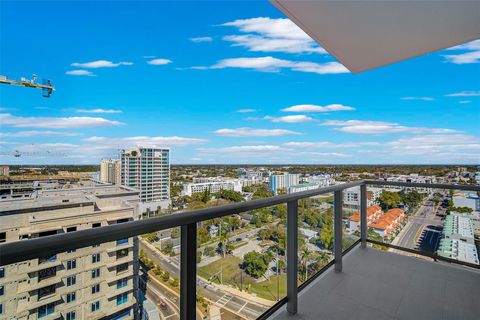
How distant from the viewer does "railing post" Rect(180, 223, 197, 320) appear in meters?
1.33

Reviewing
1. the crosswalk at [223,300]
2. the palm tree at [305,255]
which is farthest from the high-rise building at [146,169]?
the crosswalk at [223,300]

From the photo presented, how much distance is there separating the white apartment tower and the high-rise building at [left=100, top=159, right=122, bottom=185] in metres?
0.12

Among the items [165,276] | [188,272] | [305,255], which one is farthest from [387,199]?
[165,276]

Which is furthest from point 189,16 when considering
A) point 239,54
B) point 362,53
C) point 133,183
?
point 362,53

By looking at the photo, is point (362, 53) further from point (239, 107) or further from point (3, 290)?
point (239, 107)

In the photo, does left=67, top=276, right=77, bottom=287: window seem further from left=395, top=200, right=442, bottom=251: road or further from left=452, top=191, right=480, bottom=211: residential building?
left=452, top=191, right=480, bottom=211: residential building

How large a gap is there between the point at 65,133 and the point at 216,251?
58.0 feet

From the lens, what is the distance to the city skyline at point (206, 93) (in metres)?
11.0

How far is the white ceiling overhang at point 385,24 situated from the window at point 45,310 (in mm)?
2236

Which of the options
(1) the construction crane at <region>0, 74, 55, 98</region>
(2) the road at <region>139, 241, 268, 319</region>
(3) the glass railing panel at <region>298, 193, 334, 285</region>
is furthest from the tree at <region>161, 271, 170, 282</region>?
(1) the construction crane at <region>0, 74, 55, 98</region>

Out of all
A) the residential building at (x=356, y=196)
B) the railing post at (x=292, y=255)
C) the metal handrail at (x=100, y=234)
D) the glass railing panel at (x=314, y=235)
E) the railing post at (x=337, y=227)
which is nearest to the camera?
the metal handrail at (x=100, y=234)

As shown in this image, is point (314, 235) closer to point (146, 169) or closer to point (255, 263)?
point (255, 263)

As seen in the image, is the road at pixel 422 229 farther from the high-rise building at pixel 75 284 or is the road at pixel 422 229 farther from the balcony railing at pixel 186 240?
the high-rise building at pixel 75 284

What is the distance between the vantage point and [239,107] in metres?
23.2
